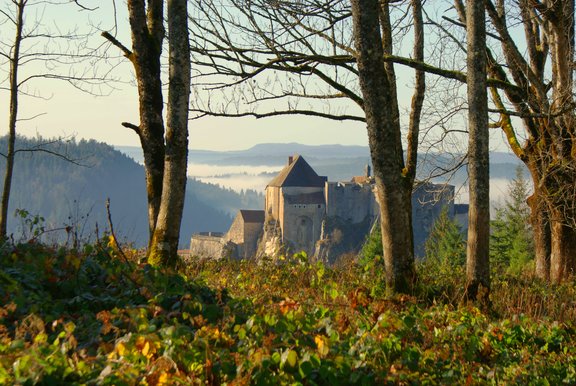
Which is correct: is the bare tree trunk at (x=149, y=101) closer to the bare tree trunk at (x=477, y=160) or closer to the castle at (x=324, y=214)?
the bare tree trunk at (x=477, y=160)

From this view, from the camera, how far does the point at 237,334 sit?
5.04m

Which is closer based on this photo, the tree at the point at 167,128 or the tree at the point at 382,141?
the tree at the point at 382,141

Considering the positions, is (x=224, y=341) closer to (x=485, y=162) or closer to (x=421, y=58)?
(x=485, y=162)

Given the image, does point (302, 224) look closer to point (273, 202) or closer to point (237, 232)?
point (273, 202)

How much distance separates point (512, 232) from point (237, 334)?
48.2 metres

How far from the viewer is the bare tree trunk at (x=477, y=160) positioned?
342 inches

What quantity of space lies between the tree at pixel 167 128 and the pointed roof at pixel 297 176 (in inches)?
3330

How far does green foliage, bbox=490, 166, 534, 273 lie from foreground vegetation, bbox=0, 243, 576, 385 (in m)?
35.5

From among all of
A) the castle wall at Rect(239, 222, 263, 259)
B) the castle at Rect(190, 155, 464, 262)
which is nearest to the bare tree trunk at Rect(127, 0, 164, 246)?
the castle at Rect(190, 155, 464, 262)

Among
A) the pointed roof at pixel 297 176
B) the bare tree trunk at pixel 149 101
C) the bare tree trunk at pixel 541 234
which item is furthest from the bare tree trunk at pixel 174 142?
the pointed roof at pixel 297 176

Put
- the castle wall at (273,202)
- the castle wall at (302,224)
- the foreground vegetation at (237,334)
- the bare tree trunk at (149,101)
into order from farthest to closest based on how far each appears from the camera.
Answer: the castle wall at (273,202) → the castle wall at (302,224) → the bare tree trunk at (149,101) → the foreground vegetation at (237,334)

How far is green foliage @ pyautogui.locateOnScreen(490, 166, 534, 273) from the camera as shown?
4434 cm

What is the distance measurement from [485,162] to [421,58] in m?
4.27

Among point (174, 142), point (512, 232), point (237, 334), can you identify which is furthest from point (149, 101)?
point (512, 232)
